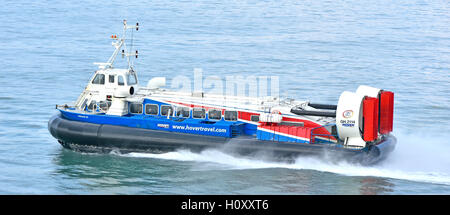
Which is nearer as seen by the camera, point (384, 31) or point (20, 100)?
point (20, 100)

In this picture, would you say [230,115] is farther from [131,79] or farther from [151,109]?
[131,79]

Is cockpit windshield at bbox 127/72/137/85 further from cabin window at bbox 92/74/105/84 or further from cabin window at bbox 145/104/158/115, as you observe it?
cabin window at bbox 145/104/158/115

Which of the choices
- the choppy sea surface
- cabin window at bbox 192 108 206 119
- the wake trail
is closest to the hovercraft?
cabin window at bbox 192 108 206 119

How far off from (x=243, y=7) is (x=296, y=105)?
33.9 meters

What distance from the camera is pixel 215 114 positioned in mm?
18672

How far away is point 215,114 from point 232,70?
1358cm

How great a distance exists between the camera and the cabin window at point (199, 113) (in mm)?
18750

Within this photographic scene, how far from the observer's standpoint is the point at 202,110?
18734 mm

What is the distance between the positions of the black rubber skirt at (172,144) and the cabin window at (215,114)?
74 centimetres

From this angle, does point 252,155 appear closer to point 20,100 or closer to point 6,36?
point 20,100

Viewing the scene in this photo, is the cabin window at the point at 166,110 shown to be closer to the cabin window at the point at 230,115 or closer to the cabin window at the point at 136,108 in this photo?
the cabin window at the point at 136,108

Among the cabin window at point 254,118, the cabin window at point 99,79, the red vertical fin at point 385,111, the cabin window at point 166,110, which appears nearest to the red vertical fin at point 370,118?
the red vertical fin at point 385,111

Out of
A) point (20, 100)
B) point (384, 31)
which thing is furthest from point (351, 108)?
point (384, 31)
